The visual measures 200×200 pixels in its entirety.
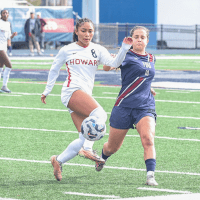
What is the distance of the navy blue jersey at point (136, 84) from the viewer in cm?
620

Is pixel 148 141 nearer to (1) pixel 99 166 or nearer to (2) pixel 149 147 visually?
(2) pixel 149 147

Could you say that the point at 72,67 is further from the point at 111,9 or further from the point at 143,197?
the point at 111,9

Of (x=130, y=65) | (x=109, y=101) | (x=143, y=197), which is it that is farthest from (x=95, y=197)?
(x=109, y=101)

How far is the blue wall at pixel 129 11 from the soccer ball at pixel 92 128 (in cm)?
3718

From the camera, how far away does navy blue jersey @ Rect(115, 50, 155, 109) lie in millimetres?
6199

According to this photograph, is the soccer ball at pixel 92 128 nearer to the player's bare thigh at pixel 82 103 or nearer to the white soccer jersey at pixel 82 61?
the player's bare thigh at pixel 82 103

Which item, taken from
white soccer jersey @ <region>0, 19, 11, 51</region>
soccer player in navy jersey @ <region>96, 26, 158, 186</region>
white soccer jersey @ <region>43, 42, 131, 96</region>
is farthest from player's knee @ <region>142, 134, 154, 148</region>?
white soccer jersey @ <region>0, 19, 11, 51</region>

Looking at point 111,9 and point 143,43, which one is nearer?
point 143,43

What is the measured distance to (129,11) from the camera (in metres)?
43.0

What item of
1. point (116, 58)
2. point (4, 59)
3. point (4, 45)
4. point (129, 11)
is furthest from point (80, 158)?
point (129, 11)

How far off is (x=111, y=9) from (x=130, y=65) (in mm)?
37684

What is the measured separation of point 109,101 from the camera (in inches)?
542

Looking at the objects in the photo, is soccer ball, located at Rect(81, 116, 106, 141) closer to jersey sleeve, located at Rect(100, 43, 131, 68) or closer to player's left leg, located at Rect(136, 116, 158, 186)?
player's left leg, located at Rect(136, 116, 158, 186)

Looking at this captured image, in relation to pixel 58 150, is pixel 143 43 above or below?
above
